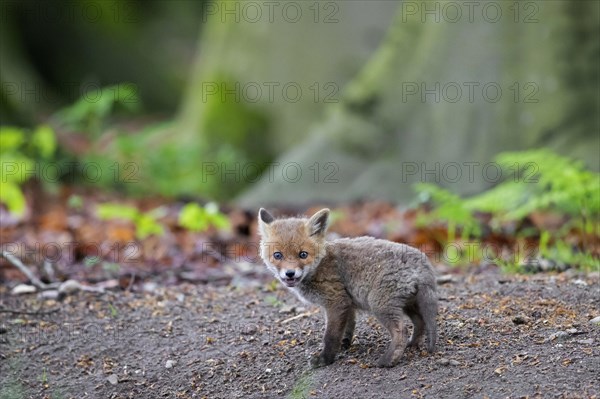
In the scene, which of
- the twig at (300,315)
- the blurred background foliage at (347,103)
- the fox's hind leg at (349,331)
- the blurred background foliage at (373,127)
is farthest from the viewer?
the blurred background foliage at (347,103)

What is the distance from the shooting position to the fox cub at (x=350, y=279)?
17.7ft

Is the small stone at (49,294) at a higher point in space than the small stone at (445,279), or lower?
lower

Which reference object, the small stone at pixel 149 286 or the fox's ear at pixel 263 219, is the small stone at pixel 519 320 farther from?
the small stone at pixel 149 286

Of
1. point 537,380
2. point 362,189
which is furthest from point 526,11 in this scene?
point 537,380

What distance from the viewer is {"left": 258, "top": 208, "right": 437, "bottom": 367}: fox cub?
17.7 ft

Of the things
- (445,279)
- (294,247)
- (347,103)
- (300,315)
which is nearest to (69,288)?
(300,315)

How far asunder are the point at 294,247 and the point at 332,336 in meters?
0.72

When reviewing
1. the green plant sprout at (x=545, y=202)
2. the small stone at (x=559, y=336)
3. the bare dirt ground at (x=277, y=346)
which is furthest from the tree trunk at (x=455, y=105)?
the small stone at (x=559, y=336)

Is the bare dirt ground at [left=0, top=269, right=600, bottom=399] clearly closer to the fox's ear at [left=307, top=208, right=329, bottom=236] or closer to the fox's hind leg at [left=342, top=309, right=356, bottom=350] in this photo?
the fox's hind leg at [left=342, top=309, right=356, bottom=350]

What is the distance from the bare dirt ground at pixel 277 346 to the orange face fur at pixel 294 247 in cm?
61

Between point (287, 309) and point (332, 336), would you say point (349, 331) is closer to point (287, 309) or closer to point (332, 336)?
point (332, 336)

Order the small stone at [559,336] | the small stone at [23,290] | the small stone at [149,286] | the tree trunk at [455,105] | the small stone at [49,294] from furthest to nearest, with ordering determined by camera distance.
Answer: the tree trunk at [455,105] < the small stone at [149,286] < the small stone at [23,290] < the small stone at [49,294] < the small stone at [559,336]

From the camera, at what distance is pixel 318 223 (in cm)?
592

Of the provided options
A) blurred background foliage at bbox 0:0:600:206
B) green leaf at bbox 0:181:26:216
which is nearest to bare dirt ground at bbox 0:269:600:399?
green leaf at bbox 0:181:26:216
